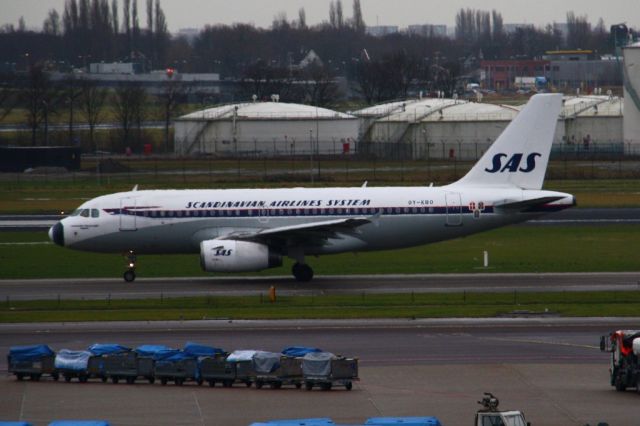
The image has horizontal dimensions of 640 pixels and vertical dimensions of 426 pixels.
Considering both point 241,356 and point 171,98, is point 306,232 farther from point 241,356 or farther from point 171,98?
point 171,98

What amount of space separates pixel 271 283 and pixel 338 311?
33.3 ft

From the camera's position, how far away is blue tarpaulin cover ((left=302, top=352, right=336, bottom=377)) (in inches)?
1341

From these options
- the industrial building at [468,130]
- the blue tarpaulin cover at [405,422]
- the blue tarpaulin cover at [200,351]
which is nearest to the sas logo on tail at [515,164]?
the blue tarpaulin cover at [200,351]

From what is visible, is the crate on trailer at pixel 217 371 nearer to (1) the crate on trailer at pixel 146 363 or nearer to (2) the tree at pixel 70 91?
(1) the crate on trailer at pixel 146 363

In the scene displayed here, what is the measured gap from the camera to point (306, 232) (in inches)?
2151

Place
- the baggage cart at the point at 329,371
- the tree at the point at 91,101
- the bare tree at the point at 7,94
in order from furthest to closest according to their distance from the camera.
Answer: the bare tree at the point at 7,94 < the tree at the point at 91,101 < the baggage cart at the point at 329,371

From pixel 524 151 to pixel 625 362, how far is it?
2505cm

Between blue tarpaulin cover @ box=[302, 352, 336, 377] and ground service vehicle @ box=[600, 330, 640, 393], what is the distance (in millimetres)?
7781

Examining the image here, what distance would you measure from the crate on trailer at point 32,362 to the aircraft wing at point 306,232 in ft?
64.3

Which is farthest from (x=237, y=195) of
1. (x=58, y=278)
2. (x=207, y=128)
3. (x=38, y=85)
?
(x=38, y=85)

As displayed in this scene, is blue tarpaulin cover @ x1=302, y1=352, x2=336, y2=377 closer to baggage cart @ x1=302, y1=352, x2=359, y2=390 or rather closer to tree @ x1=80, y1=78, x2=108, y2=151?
baggage cart @ x1=302, y1=352, x2=359, y2=390

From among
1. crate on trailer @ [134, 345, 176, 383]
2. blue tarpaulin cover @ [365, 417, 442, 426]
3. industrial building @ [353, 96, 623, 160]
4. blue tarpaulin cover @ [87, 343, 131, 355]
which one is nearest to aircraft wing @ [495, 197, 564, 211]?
crate on trailer @ [134, 345, 176, 383]

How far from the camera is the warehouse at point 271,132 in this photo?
13925 centimetres

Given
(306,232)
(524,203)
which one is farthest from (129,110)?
(524,203)
